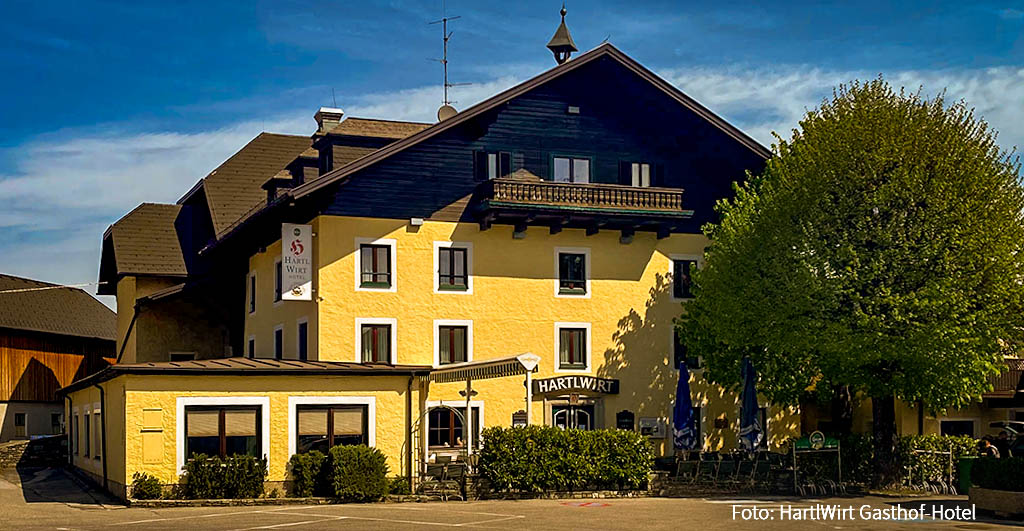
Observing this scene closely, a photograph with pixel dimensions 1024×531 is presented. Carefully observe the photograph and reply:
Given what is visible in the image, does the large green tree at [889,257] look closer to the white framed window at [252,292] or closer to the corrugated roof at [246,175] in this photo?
the white framed window at [252,292]

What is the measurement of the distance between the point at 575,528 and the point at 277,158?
3154 cm

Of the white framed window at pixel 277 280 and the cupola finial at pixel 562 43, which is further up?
the cupola finial at pixel 562 43

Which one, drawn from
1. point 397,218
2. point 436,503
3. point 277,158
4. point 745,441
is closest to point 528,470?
point 436,503

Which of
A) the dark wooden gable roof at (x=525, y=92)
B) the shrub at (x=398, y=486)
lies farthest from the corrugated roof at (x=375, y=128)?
the shrub at (x=398, y=486)

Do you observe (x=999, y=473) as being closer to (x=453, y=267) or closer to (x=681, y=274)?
(x=681, y=274)

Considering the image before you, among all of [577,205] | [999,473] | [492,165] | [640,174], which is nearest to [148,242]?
[492,165]

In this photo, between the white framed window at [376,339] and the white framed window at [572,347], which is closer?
the white framed window at [376,339]

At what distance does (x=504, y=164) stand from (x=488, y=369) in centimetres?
856

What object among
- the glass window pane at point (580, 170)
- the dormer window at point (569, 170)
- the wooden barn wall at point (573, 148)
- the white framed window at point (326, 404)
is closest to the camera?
the white framed window at point (326, 404)

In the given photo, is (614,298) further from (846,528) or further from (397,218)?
(846,528)

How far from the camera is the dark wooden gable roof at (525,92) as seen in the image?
36.7 metres

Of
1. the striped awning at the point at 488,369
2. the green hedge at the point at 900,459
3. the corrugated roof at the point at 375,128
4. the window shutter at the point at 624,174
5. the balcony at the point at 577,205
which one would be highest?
the corrugated roof at the point at 375,128

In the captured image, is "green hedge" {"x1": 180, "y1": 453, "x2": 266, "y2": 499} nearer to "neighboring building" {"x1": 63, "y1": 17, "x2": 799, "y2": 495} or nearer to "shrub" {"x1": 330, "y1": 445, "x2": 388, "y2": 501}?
"shrub" {"x1": 330, "y1": 445, "x2": 388, "y2": 501}

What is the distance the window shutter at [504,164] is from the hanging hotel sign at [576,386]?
20.9 feet
